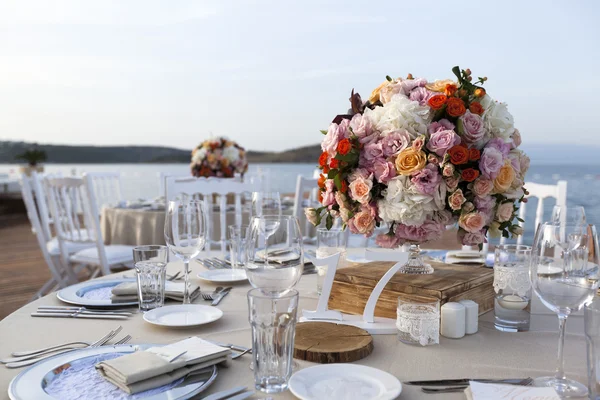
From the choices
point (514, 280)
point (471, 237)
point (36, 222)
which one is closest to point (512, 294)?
point (514, 280)

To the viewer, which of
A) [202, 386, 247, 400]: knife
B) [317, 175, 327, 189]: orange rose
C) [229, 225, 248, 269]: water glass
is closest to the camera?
[202, 386, 247, 400]: knife

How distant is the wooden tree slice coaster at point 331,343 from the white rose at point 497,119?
22.5 inches

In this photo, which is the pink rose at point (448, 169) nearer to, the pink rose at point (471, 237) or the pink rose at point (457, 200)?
the pink rose at point (457, 200)

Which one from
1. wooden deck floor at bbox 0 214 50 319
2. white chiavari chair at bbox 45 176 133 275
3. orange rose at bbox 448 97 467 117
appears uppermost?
orange rose at bbox 448 97 467 117

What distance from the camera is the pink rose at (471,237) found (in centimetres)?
123

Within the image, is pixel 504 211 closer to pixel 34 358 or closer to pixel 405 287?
pixel 405 287

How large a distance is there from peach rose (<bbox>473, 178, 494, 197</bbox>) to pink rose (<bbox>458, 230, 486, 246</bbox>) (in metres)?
0.11

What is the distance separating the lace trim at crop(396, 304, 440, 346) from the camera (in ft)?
3.27

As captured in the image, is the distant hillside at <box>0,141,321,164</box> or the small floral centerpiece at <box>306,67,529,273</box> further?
the distant hillside at <box>0,141,321,164</box>

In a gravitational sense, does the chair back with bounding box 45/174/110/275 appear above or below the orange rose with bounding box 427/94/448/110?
below

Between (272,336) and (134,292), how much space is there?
25.6 inches

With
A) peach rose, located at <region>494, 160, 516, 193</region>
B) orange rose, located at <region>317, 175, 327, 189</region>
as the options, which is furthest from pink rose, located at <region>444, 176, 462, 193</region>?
orange rose, located at <region>317, 175, 327, 189</region>

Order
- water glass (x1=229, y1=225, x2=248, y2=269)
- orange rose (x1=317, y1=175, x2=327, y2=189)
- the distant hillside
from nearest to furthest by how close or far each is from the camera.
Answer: orange rose (x1=317, y1=175, x2=327, y2=189) < water glass (x1=229, y1=225, x2=248, y2=269) < the distant hillside

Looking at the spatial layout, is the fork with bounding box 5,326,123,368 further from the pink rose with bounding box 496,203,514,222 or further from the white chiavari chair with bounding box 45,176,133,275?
the white chiavari chair with bounding box 45,176,133,275
